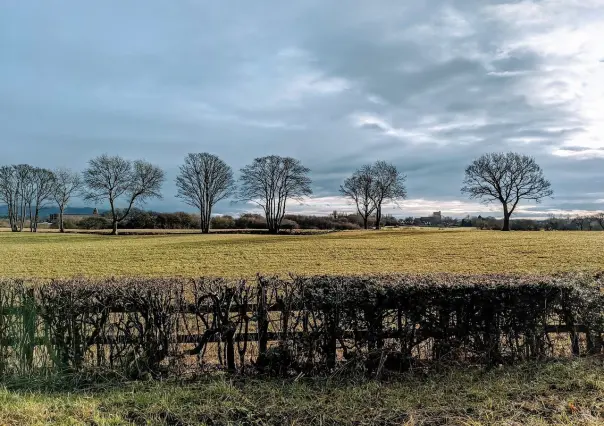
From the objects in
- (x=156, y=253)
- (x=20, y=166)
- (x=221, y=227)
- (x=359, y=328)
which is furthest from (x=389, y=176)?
(x=359, y=328)

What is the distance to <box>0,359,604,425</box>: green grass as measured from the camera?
3.67 meters

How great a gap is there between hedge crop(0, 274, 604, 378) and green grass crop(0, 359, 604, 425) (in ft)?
1.15

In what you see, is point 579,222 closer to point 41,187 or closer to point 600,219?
point 600,219

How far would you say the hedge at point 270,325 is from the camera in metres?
Result: 4.95

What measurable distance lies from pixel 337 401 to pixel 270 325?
1.47 meters

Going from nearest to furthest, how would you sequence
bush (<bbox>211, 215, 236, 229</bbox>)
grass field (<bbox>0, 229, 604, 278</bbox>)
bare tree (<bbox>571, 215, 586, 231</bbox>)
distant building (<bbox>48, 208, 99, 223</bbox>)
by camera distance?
grass field (<bbox>0, 229, 604, 278</bbox>) → bare tree (<bbox>571, 215, 586, 231</bbox>) → distant building (<bbox>48, 208, 99, 223</bbox>) → bush (<bbox>211, 215, 236, 229</bbox>)

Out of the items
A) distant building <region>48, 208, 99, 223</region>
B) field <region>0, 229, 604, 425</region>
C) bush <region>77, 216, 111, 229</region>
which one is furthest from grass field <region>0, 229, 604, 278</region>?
distant building <region>48, 208, 99, 223</region>

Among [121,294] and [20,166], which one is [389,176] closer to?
[20,166]

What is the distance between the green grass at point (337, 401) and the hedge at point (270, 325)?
1.15 ft

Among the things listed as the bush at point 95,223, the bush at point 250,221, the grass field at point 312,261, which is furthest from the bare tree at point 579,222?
the bush at point 95,223

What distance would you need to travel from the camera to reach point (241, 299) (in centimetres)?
508

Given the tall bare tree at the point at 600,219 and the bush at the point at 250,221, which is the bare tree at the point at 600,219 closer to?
the tall bare tree at the point at 600,219

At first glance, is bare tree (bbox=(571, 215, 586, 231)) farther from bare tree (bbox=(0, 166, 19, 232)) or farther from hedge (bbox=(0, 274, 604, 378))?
bare tree (bbox=(0, 166, 19, 232))

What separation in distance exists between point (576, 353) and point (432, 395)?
269 centimetres
